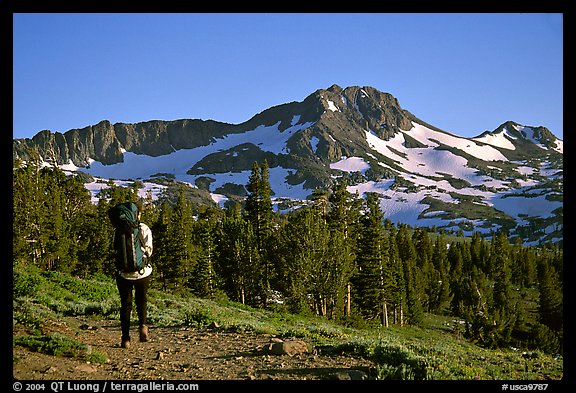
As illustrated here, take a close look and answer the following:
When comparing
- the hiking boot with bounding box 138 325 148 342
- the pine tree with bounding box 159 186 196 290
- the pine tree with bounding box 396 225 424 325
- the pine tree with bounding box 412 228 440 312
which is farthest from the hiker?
the pine tree with bounding box 412 228 440 312

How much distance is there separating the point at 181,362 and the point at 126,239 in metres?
2.64

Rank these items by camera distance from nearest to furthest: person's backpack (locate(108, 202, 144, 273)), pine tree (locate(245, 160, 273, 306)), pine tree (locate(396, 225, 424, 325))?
person's backpack (locate(108, 202, 144, 273)) < pine tree (locate(245, 160, 273, 306)) < pine tree (locate(396, 225, 424, 325))

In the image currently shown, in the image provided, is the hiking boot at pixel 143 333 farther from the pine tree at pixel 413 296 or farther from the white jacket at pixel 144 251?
the pine tree at pixel 413 296

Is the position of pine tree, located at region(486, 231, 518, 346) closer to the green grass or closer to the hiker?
the green grass

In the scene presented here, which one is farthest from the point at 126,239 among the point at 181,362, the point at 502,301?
the point at 502,301

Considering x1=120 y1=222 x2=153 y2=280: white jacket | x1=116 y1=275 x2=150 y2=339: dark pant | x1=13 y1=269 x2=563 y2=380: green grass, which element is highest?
x1=120 y1=222 x2=153 y2=280: white jacket

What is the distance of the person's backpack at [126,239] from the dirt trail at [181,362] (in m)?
1.82

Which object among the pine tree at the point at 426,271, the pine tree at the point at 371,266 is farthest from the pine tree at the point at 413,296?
the pine tree at the point at 371,266

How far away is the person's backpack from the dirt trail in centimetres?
182

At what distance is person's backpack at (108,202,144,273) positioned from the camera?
916 centimetres

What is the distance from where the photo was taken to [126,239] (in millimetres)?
9195

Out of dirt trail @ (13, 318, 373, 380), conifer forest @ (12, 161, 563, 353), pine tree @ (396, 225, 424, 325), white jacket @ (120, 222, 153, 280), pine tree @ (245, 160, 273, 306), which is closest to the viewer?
dirt trail @ (13, 318, 373, 380)

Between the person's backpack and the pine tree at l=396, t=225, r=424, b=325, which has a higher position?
the person's backpack
